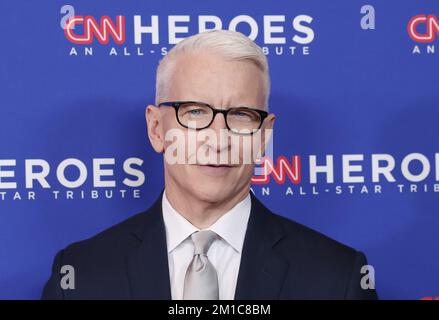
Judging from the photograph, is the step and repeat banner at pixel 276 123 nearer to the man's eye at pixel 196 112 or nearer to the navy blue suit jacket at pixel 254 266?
the navy blue suit jacket at pixel 254 266

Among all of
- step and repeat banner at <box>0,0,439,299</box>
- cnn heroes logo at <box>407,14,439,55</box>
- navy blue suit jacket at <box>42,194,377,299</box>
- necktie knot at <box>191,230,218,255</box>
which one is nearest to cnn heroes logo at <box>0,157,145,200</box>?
step and repeat banner at <box>0,0,439,299</box>

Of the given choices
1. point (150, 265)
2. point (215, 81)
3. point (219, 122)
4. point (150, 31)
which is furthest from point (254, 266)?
point (150, 31)

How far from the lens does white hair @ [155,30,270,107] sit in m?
1.87

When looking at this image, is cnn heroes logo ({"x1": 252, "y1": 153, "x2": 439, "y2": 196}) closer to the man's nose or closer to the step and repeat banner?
the step and repeat banner

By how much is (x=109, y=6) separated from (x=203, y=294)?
866 millimetres

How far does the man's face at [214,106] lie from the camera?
1.87m

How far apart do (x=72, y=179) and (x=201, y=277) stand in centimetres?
50

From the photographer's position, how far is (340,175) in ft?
7.06

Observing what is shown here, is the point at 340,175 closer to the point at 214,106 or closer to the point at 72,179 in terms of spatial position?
the point at 214,106

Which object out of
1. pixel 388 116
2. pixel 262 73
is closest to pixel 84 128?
pixel 262 73

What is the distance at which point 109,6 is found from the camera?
212 centimetres

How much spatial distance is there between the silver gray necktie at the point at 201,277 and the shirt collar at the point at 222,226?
4 cm

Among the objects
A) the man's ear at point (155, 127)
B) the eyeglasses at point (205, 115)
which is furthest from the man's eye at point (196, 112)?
the man's ear at point (155, 127)
